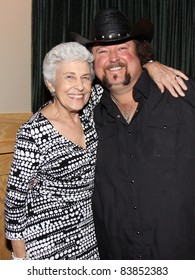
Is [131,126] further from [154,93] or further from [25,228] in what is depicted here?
[25,228]

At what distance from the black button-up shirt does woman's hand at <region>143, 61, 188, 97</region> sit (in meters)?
0.03

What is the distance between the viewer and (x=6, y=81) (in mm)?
2385

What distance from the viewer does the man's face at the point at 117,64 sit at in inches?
72.2

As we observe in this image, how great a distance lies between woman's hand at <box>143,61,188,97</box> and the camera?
5.83 feet

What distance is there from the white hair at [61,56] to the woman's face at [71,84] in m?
0.02

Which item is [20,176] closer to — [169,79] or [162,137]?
[162,137]

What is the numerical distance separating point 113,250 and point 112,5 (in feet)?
5.49

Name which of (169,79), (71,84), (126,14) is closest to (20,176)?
(71,84)

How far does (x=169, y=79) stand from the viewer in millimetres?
1797

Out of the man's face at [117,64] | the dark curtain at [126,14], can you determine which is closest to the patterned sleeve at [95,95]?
the man's face at [117,64]

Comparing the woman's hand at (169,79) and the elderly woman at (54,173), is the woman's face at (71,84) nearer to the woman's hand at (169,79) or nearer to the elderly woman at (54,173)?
the elderly woman at (54,173)

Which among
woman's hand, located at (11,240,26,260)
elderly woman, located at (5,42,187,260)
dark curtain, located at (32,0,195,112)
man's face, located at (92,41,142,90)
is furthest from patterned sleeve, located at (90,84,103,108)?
woman's hand, located at (11,240,26,260)

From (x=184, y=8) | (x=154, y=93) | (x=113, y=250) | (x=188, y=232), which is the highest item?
(x=184, y=8)
